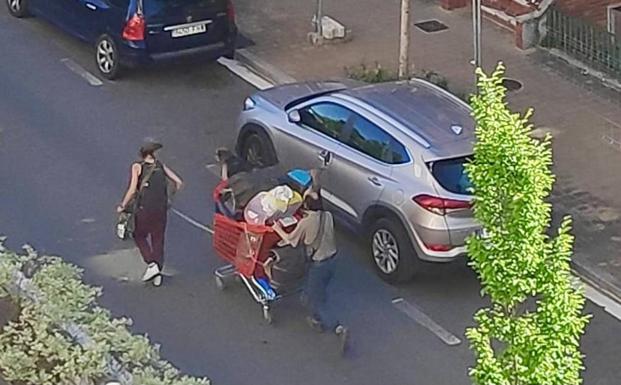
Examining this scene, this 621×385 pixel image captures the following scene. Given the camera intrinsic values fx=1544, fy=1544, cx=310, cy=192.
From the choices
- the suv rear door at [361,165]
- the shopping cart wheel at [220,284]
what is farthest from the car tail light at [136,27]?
the shopping cart wheel at [220,284]

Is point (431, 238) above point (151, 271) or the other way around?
above

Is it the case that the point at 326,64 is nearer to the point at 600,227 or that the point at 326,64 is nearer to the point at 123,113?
the point at 123,113

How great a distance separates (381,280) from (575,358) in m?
6.50

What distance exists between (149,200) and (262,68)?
617cm

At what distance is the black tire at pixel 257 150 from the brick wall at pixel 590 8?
19.0 ft

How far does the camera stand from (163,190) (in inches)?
555

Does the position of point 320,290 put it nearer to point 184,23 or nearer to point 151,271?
point 151,271

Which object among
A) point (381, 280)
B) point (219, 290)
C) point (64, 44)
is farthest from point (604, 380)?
point (64, 44)

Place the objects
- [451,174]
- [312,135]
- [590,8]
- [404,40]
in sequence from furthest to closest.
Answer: [590,8] → [404,40] → [312,135] → [451,174]

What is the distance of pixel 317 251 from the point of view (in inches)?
521

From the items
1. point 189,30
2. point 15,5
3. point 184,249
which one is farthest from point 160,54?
point 184,249

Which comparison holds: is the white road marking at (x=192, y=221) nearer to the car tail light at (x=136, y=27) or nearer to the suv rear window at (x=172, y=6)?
the car tail light at (x=136, y=27)

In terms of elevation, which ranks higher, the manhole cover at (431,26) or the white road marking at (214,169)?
the white road marking at (214,169)

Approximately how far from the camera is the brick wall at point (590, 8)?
67.2 feet
